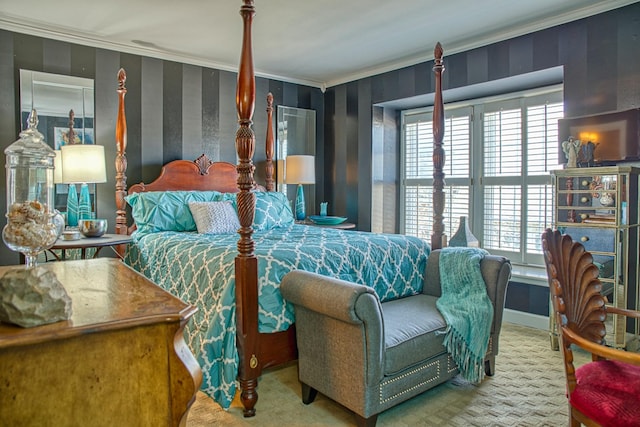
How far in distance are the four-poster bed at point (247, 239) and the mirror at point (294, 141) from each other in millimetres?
1115

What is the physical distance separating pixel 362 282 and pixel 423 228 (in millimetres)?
2642

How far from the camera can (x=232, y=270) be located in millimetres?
2430

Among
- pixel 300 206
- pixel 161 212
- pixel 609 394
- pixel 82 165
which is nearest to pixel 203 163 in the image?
pixel 161 212

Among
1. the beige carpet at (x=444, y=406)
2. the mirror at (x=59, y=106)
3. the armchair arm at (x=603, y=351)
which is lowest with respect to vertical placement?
the beige carpet at (x=444, y=406)

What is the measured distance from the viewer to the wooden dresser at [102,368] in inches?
32.5

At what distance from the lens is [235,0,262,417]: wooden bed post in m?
2.33

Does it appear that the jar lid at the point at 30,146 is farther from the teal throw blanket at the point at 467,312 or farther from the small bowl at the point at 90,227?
the small bowl at the point at 90,227

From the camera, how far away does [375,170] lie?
212 inches

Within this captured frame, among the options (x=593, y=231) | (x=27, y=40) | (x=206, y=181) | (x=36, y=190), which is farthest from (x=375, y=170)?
(x=36, y=190)

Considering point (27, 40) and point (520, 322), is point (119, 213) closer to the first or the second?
point (27, 40)

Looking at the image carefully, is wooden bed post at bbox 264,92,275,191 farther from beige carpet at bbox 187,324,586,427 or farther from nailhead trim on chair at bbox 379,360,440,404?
nailhead trim on chair at bbox 379,360,440,404

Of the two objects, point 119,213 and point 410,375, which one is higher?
point 119,213

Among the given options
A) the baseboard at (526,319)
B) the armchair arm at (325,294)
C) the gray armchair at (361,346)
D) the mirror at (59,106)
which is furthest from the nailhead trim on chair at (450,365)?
the mirror at (59,106)

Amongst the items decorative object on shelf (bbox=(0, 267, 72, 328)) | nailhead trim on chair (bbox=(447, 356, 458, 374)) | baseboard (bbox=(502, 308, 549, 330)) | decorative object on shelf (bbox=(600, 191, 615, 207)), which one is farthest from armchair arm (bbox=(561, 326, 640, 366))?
baseboard (bbox=(502, 308, 549, 330))
